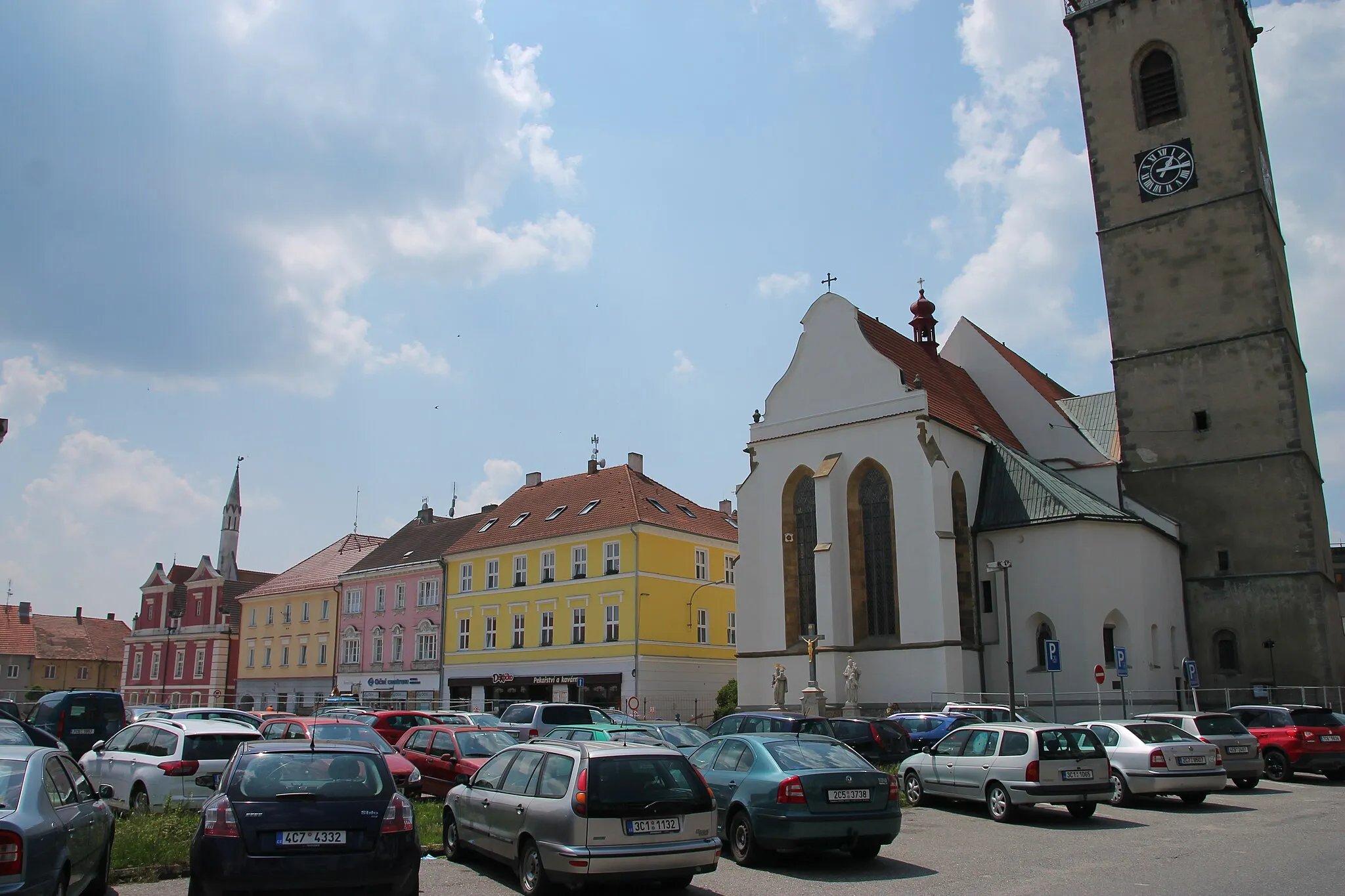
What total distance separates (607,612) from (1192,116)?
28983mm

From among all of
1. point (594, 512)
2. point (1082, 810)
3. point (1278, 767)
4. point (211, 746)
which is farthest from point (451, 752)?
point (594, 512)

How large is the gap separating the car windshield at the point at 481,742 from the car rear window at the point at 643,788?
7532mm

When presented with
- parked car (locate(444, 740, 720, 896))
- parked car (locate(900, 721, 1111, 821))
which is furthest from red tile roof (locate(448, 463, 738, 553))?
parked car (locate(444, 740, 720, 896))

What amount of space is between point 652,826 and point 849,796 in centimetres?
302

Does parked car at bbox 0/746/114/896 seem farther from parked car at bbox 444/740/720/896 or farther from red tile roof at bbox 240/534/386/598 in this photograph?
red tile roof at bbox 240/534/386/598

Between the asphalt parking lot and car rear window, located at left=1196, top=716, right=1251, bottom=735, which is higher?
car rear window, located at left=1196, top=716, right=1251, bottom=735

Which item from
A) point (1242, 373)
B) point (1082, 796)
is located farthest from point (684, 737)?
point (1242, 373)

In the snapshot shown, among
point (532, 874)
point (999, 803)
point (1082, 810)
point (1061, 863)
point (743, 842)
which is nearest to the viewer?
point (532, 874)

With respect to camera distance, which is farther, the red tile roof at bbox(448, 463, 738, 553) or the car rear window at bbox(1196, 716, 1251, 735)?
the red tile roof at bbox(448, 463, 738, 553)

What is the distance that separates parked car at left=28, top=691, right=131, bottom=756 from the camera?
22.5 metres

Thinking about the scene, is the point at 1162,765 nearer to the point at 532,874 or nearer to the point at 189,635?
the point at 532,874

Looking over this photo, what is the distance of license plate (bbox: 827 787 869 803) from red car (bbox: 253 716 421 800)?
22.4 feet

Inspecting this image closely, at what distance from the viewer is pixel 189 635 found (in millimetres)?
64938

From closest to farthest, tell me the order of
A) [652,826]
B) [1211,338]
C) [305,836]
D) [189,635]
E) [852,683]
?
[305,836] < [652,826] < [852,683] < [1211,338] < [189,635]
